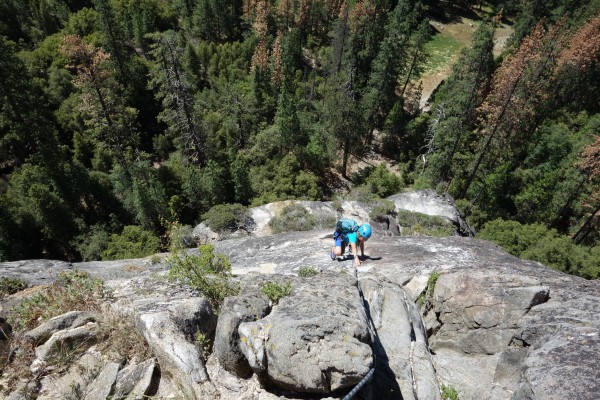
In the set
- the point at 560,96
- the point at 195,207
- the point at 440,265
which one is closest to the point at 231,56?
the point at 195,207

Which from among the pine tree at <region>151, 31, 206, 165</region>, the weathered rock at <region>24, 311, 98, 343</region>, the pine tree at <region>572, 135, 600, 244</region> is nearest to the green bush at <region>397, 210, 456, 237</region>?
the pine tree at <region>572, 135, 600, 244</region>

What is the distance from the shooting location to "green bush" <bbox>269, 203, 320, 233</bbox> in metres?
23.2

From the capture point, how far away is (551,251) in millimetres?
25203

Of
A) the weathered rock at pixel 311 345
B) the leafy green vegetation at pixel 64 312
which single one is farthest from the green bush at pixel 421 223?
the leafy green vegetation at pixel 64 312

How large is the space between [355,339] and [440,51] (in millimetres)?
79238

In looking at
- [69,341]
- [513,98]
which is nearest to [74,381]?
[69,341]

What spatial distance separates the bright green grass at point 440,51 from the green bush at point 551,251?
4771cm

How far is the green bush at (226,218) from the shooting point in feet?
84.0

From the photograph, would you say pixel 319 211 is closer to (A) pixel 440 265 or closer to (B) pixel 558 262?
(A) pixel 440 265

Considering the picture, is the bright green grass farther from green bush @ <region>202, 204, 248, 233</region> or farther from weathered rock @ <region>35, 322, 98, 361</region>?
weathered rock @ <region>35, 322, 98, 361</region>

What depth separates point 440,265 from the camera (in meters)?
12.6

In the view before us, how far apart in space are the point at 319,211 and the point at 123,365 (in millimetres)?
18715

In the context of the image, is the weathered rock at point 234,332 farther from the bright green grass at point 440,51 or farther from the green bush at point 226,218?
the bright green grass at point 440,51

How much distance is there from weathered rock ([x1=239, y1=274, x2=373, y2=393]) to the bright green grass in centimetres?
6958
